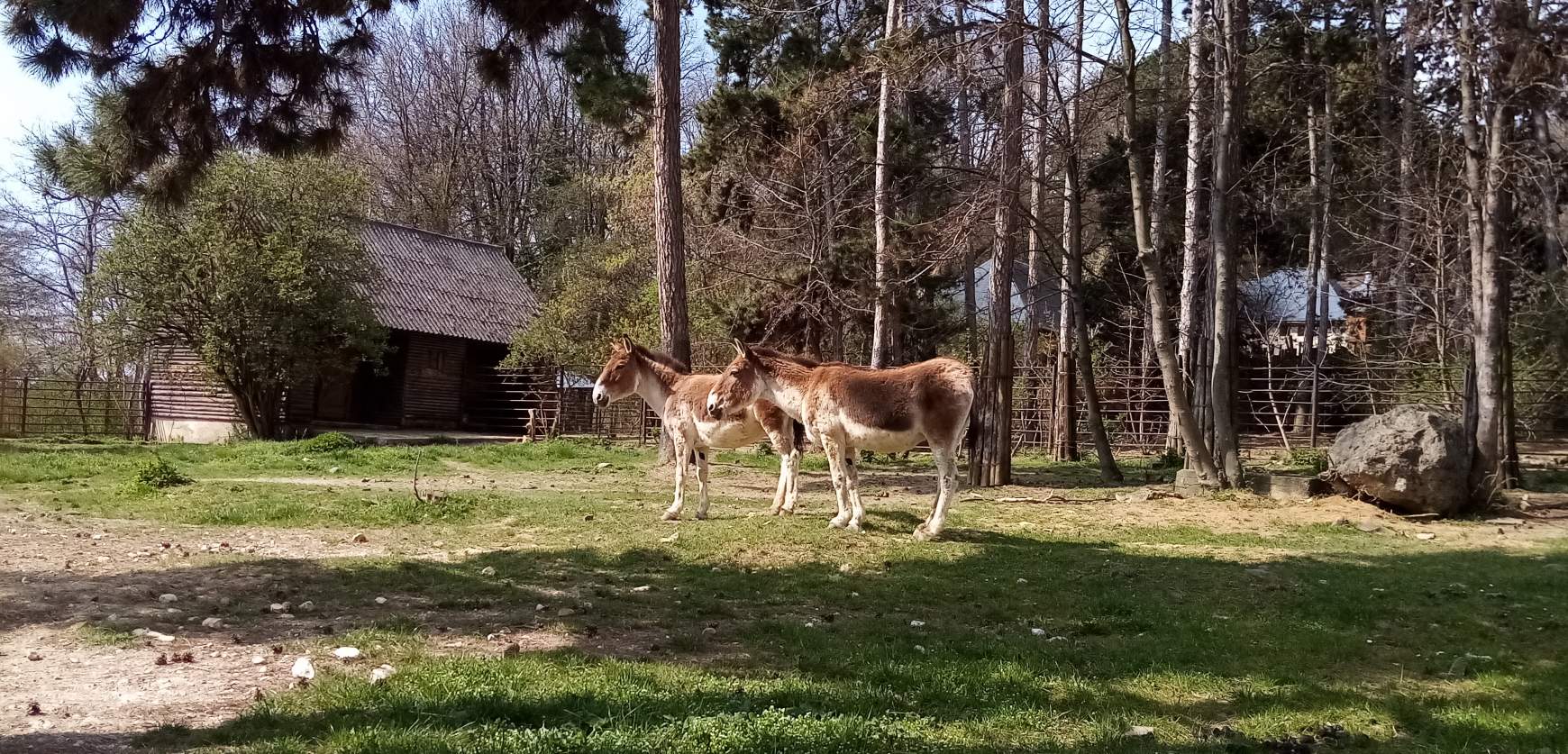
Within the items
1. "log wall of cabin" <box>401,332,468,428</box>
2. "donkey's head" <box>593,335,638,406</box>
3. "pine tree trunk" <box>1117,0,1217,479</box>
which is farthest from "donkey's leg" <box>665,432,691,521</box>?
"log wall of cabin" <box>401,332,468,428</box>

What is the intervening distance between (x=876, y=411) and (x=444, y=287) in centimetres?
3067

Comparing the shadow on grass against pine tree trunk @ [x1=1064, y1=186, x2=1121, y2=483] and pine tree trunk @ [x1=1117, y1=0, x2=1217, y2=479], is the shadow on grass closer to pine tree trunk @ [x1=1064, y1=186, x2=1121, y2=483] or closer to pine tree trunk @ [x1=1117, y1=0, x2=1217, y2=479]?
pine tree trunk @ [x1=1117, y1=0, x2=1217, y2=479]

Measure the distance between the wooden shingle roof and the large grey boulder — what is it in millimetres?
27899

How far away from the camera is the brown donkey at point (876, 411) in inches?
424

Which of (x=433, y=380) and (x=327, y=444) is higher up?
(x=433, y=380)

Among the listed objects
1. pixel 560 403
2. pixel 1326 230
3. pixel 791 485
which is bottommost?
pixel 791 485

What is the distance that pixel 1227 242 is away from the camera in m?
16.6

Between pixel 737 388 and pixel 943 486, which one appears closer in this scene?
pixel 943 486

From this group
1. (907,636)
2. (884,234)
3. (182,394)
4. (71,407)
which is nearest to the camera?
(907,636)

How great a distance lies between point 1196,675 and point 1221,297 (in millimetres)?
11635

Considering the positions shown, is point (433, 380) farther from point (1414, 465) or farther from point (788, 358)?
point (1414, 465)

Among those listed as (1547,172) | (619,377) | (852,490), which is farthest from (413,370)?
(1547,172)

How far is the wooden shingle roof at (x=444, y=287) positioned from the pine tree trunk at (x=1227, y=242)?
2522 cm

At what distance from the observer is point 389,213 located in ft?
171
